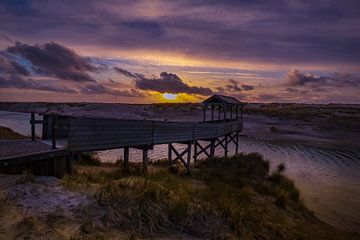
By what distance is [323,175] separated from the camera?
22891 millimetres

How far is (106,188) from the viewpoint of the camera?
30.3 ft

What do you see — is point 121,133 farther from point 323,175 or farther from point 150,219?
point 323,175

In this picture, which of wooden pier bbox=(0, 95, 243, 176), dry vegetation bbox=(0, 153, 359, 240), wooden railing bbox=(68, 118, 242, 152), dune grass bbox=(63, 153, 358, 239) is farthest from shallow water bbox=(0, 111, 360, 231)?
wooden pier bbox=(0, 95, 243, 176)

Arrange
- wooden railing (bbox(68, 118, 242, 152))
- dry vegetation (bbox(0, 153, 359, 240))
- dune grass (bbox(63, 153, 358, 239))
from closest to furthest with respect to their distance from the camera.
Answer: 1. dry vegetation (bbox(0, 153, 359, 240))
2. dune grass (bbox(63, 153, 358, 239))
3. wooden railing (bbox(68, 118, 242, 152))

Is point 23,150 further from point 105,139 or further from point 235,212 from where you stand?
point 235,212

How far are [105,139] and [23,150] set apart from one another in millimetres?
3208

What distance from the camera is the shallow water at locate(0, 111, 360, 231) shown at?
15.1 meters

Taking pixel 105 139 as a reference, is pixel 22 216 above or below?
below

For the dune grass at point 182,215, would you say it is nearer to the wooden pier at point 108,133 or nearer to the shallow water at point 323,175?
the wooden pier at point 108,133

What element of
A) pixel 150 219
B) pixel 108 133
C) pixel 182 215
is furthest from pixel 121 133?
pixel 150 219

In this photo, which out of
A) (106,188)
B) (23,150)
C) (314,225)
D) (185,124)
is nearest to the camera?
(106,188)

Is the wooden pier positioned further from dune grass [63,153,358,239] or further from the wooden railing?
dune grass [63,153,358,239]

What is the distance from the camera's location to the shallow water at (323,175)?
49.5 ft


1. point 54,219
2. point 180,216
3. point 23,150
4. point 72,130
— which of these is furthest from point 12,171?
point 180,216
